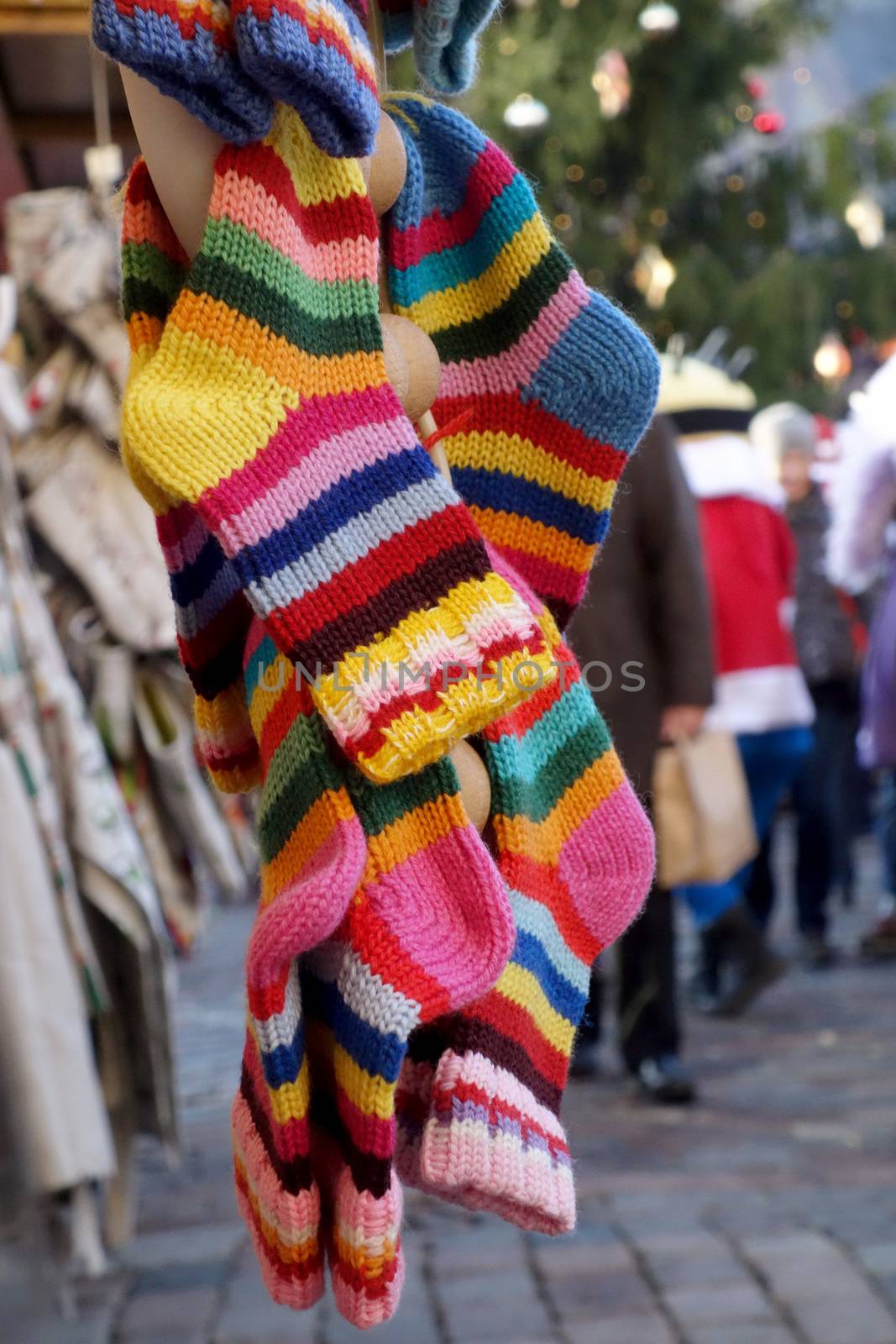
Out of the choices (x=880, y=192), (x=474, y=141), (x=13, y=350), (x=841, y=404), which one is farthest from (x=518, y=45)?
(x=474, y=141)

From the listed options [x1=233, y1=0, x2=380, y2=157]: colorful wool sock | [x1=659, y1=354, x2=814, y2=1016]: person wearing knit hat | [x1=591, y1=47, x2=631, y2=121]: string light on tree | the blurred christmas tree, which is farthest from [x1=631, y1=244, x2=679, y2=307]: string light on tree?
[x1=233, y1=0, x2=380, y2=157]: colorful wool sock

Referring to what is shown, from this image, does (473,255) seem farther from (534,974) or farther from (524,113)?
(524,113)

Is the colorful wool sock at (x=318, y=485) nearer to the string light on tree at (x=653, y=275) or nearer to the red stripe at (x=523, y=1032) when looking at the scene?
the red stripe at (x=523, y=1032)

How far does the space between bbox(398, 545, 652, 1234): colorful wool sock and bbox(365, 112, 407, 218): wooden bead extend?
0.37 m

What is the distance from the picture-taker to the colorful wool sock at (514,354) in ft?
4.42

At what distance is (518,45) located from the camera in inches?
366

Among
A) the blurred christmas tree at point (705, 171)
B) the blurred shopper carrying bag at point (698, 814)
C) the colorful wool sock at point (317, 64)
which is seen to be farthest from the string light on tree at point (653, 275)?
the colorful wool sock at point (317, 64)

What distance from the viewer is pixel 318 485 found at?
1.16 meters

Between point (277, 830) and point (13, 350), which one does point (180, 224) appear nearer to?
point (277, 830)

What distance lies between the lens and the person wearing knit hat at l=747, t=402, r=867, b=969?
6.48m

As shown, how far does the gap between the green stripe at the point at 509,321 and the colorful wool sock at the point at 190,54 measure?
291mm

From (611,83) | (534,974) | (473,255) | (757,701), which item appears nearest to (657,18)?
(611,83)

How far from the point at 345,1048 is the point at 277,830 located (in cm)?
17

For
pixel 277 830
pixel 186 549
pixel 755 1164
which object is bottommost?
pixel 755 1164
